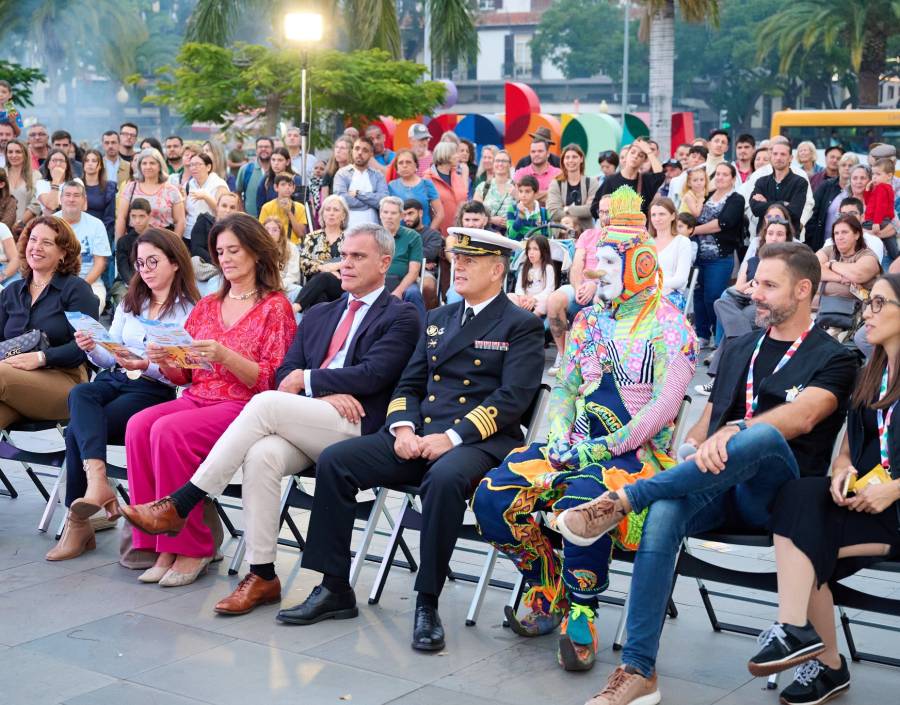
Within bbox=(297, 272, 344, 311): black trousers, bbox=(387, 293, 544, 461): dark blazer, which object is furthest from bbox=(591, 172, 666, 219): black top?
bbox=(387, 293, 544, 461): dark blazer

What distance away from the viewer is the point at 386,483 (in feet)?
17.0

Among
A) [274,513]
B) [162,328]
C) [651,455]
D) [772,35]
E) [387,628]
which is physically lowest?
[387,628]

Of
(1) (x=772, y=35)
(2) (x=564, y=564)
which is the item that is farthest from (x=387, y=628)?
(1) (x=772, y=35)

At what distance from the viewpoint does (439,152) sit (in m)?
13.4

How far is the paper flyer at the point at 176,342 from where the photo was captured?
553cm

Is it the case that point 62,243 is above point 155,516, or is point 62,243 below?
above

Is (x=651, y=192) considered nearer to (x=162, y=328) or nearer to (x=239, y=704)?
(x=162, y=328)

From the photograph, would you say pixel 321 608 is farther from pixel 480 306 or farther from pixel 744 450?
pixel 744 450

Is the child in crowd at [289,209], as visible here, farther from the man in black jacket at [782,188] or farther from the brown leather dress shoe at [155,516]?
the brown leather dress shoe at [155,516]

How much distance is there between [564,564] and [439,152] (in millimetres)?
9246

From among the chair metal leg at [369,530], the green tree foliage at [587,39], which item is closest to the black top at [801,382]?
the chair metal leg at [369,530]

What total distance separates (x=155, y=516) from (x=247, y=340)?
1.01m

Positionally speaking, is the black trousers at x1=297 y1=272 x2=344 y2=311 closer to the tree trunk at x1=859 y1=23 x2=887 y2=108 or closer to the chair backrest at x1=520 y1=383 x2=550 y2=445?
the chair backrest at x1=520 y1=383 x2=550 y2=445

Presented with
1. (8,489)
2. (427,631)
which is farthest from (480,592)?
(8,489)
